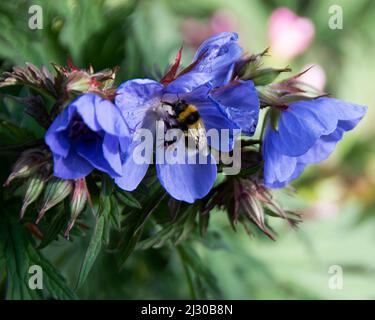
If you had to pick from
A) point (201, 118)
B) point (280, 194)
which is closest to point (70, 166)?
point (201, 118)

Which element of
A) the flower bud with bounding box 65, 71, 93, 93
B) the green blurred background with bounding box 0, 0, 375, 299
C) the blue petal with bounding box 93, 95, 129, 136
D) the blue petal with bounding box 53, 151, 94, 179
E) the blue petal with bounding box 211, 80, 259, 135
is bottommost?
the green blurred background with bounding box 0, 0, 375, 299

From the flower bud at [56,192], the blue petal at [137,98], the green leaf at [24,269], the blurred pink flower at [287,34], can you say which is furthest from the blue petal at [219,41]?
the blurred pink flower at [287,34]

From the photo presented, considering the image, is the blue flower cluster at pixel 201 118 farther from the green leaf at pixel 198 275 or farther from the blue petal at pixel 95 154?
the green leaf at pixel 198 275

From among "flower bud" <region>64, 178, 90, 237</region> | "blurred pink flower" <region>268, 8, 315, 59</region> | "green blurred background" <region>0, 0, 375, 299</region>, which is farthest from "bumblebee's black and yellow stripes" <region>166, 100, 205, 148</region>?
"blurred pink flower" <region>268, 8, 315, 59</region>

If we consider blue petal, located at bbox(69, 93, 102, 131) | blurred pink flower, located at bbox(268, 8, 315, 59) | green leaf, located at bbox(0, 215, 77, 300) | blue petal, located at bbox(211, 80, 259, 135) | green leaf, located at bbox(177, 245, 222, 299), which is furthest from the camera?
blurred pink flower, located at bbox(268, 8, 315, 59)

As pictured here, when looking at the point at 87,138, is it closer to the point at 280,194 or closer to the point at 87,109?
the point at 87,109

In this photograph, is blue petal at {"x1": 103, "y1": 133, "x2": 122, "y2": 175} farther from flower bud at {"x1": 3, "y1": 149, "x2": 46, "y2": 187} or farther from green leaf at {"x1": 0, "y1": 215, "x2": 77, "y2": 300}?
green leaf at {"x1": 0, "y1": 215, "x2": 77, "y2": 300}
